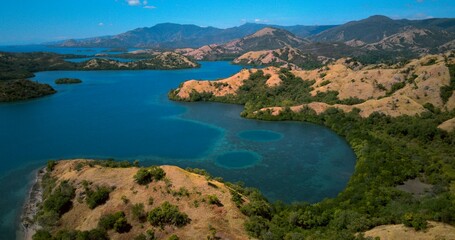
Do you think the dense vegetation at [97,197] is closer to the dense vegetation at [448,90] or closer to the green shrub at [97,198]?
the green shrub at [97,198]

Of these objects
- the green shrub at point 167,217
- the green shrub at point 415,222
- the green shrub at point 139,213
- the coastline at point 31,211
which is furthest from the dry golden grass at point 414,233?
the coastline at point 31,211

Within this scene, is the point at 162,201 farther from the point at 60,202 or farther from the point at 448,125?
the point at 448,125

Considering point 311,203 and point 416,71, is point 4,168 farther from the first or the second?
point 416,71

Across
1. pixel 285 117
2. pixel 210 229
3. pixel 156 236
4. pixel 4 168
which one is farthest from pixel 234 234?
pixel 285 117

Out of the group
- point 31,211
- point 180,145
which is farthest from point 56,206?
point 180,145

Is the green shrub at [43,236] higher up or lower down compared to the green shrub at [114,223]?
lower down

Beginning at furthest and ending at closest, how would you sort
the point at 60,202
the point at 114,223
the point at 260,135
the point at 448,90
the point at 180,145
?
the point at 448,90 < the point at 260,135 < the point at 180,145 < the point at 60,202 < the point at 114,223

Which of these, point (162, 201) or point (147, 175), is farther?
point (147, 175)
